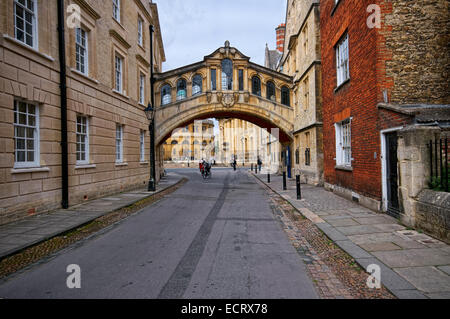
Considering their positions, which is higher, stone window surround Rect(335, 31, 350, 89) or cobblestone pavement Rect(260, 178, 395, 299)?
stone window surround Rect(335, 31, 350, 89)

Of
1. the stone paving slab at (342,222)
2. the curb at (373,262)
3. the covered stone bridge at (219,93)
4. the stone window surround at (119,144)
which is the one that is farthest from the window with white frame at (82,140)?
the covered stone bridge at (219,93)

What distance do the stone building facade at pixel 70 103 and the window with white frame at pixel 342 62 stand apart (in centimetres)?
961

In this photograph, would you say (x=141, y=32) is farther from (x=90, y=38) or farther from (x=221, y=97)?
(x=221, y=97)

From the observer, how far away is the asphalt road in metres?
3.31

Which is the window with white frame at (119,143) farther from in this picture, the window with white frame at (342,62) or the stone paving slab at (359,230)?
the stone paving slab at (359,230)

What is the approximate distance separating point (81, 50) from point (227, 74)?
11912 mm

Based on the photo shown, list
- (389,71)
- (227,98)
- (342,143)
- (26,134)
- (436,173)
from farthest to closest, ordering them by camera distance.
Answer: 1. (227,98)
2. (342,143)
3. (26,134)
4. (389,71)
5. (436,173)

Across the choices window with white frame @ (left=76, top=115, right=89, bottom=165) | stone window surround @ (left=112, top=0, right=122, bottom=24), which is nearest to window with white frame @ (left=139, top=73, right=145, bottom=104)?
stone window surround @ (left=112, top=0, right=122, bottom=24)

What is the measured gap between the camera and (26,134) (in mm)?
7824

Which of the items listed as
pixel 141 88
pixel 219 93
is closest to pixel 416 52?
pixel 141 88

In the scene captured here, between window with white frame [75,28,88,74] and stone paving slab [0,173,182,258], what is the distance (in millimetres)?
5149

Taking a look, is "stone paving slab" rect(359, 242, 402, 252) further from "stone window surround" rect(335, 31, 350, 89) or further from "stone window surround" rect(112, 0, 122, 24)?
"stone window surround" rect(112, 0, 122, 24)

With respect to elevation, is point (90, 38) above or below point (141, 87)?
above
